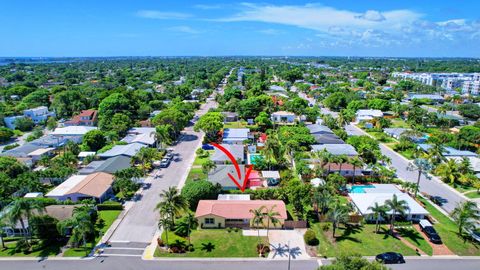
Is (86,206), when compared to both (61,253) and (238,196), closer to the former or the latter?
(61,253)

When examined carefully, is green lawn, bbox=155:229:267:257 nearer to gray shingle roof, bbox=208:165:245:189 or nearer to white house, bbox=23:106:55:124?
gray shingle roof, bbox=208:165:245:189

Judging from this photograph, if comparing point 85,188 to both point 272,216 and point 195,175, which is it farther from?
point 272,216

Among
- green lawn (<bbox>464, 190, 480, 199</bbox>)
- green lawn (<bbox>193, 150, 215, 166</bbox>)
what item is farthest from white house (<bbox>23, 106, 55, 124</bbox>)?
green lawn (<bbox>464, 190, 480, 199</bbox>)

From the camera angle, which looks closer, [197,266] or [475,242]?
[197,266]

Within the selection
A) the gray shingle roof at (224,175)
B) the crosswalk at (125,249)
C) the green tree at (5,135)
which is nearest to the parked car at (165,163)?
the gray shingle roof at (224,175)

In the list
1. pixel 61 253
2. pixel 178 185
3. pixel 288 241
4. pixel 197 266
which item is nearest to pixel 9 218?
pixel 61 253

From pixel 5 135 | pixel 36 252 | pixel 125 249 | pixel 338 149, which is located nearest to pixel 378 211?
pixel 338 149
